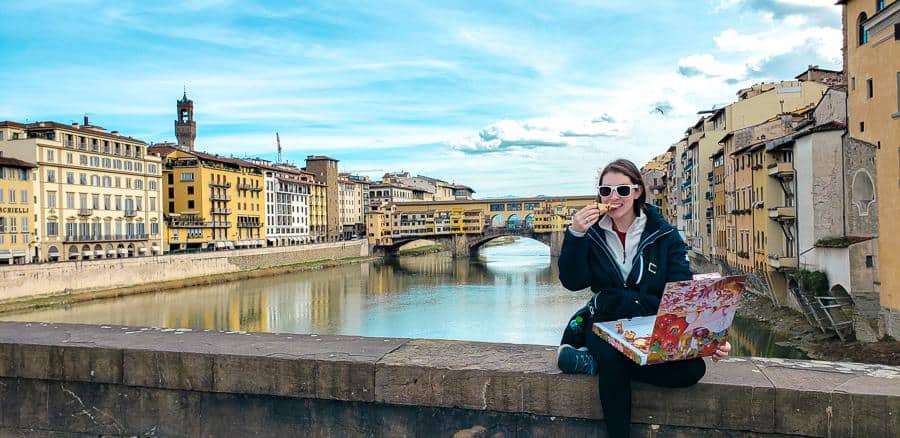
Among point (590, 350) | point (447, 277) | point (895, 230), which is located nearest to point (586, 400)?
point (590, 350)

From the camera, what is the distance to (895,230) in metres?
16.5

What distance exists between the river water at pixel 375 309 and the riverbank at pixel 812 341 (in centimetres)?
51

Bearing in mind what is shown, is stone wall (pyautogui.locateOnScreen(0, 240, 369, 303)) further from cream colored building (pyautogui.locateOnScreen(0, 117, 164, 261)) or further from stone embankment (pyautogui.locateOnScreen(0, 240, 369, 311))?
cream colored building (pyautogui.locateOnScreen(0, 117, 164, 261))

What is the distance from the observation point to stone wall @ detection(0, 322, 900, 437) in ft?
10.1

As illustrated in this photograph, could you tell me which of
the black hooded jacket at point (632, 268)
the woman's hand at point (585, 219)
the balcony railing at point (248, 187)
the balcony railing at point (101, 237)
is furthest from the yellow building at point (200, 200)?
the woman's hand at point (585, 219)

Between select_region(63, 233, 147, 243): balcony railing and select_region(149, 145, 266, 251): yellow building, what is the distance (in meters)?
4.89

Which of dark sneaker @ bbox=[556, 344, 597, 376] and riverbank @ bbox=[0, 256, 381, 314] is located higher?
dark sneaker @ bbox=[556, 344, 597, 376]

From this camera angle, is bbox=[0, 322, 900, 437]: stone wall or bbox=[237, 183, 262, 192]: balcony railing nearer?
bbox=[0, 322, 900, 437]: stone wall

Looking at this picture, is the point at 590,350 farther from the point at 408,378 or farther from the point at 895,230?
the point at 895,230

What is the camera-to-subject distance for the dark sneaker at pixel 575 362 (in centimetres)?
323

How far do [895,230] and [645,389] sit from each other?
54.3 feet

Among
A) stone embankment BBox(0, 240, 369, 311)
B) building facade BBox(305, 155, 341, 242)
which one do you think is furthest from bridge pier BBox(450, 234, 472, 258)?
stone embankment BBox(0, 240, 369, 311)

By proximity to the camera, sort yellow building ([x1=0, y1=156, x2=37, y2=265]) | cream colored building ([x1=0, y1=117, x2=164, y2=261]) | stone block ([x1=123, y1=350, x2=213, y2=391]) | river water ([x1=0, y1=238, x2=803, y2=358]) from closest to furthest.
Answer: stone block ([x1=123, y1=350, x2=213, y2=391])
river water ([x1=0, y1=238, x2=803, y2=358])
yellow building ([x1=0, y1=156, x2=37, y2=265])
cream colored building ([x1=0, y1=117, x2=164, y2=261])

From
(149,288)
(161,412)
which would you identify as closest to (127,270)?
(149,288)
